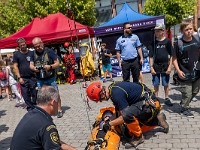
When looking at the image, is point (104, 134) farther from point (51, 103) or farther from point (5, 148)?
point (5, 148)

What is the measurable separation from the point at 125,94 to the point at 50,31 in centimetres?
702

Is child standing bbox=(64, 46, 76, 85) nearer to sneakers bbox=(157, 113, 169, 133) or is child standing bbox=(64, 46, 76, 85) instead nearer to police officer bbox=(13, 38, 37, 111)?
police officer bbox=(13, 38, 37, 111)

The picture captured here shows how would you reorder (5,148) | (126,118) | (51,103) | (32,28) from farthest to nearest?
(32,28), (5,148), (126,118), (51,103)

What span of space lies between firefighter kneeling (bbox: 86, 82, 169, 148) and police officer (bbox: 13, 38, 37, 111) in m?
2.48

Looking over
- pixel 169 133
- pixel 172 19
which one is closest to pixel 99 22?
pixel 172 19

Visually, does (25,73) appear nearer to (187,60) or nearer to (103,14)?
(187,60)

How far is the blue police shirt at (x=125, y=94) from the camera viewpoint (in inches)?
127

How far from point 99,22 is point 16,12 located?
8991 millimetres

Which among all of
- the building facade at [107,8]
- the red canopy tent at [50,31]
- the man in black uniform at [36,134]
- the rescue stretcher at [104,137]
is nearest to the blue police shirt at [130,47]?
the rescue stretcher at [104,137]

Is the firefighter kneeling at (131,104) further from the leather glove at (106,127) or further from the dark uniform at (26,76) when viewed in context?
the dark uniform at (26,76)

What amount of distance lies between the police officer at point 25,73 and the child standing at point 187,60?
10.6 feet

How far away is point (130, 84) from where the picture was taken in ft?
11.2

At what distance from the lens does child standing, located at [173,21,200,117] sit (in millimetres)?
4020

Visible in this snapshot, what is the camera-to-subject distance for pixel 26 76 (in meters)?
5.34
